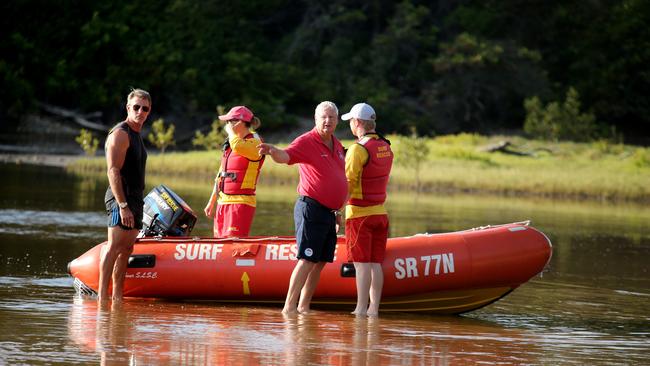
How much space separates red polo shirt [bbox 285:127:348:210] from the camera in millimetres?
9781

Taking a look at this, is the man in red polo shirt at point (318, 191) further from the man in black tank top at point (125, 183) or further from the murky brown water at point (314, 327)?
the man in black tank top at point (125, 183)

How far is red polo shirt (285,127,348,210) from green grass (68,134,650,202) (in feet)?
71.8

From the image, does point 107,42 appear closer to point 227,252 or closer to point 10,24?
point 10,24

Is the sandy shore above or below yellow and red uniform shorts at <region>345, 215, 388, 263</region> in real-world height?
above

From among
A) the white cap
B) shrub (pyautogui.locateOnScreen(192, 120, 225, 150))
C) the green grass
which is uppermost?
shrub (pyautogui.locateOnScreen(192, 120, 225, 150))

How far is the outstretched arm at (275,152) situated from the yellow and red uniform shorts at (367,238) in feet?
2.70

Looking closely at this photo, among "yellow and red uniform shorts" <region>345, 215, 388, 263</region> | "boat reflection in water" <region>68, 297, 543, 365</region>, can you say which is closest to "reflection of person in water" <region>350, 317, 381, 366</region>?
"boat reflection in water" <region>68, 297, 543, 365</region>

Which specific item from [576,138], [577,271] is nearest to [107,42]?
[576,138]

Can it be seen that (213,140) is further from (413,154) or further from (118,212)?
(118,212)

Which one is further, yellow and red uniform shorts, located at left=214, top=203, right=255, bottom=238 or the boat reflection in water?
yellow and red uniform shorts, located at left=214, top=203, right=255, bottom=238

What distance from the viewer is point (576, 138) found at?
46.3m

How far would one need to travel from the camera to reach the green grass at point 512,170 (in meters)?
31.4

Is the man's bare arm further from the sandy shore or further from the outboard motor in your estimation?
the sandy shore

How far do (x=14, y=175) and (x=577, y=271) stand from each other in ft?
59.7
